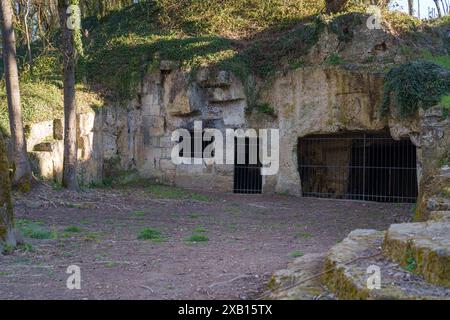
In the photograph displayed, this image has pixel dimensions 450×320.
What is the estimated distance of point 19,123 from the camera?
41.5 feet

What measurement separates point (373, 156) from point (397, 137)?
3.81 m

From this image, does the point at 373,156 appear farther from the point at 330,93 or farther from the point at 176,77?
the point at 176,77

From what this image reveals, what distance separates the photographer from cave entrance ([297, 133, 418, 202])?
16.3 meters

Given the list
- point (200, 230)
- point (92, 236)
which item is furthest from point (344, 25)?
point (92, 236)

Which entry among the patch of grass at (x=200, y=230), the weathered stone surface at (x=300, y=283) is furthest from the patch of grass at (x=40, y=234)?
the weathered stone surface at (x=300, y=283)

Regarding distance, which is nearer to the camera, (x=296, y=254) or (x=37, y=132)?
(x=296, y=254)

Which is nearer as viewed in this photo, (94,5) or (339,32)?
(339,32)

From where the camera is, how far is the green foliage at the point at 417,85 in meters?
12.6

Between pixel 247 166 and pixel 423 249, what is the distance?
12.2 m

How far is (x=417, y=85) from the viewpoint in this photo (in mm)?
12812

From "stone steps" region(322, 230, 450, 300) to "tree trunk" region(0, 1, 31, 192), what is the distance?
28.4 feet

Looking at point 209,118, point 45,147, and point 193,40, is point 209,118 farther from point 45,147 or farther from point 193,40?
point 45,147

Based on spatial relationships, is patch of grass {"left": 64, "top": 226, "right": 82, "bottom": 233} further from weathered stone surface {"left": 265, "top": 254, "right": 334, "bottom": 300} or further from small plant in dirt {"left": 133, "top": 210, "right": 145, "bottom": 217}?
weathered stone surface {"left": 265, "top": 254, "right": 334, "bottom": 300}
